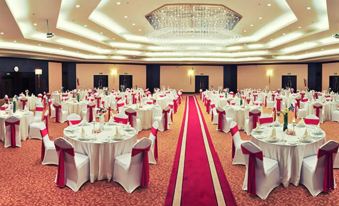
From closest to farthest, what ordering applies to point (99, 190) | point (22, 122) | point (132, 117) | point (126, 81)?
point (99, 190) → point (22, 122) → point (132, 117) → point (126, 81)

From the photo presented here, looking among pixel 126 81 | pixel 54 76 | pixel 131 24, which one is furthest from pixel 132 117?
pixel 126 81

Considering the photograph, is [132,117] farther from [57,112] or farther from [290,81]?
[290,81]

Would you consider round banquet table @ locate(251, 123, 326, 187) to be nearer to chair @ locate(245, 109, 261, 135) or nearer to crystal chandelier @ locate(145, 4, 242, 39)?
chair @ locate(245, 109, 261, 135)

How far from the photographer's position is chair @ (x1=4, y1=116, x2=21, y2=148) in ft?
25.6

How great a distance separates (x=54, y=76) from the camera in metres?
25.8

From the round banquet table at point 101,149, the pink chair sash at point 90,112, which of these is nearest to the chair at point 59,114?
the pink chair sash at point 90,112

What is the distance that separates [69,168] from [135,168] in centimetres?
111

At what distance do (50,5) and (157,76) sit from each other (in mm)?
22773

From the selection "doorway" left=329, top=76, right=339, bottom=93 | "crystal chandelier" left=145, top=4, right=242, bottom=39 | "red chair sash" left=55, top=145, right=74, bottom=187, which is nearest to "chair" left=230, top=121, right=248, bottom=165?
"red chair sash" left=55, top=145, right=74, bottom=187

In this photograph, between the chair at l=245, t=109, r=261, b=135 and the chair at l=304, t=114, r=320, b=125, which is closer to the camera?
the chair at l=304, t=114, r=320, b=125

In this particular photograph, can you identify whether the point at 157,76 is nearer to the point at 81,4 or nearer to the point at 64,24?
the point at 64,24

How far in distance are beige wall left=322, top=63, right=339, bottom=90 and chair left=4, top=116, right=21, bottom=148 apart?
83.3 ft

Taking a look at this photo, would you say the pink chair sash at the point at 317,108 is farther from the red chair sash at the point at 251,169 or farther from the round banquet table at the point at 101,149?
the round banquet table at the point at 101,149

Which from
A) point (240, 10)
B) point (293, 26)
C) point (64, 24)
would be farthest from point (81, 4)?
point (293, 26)
